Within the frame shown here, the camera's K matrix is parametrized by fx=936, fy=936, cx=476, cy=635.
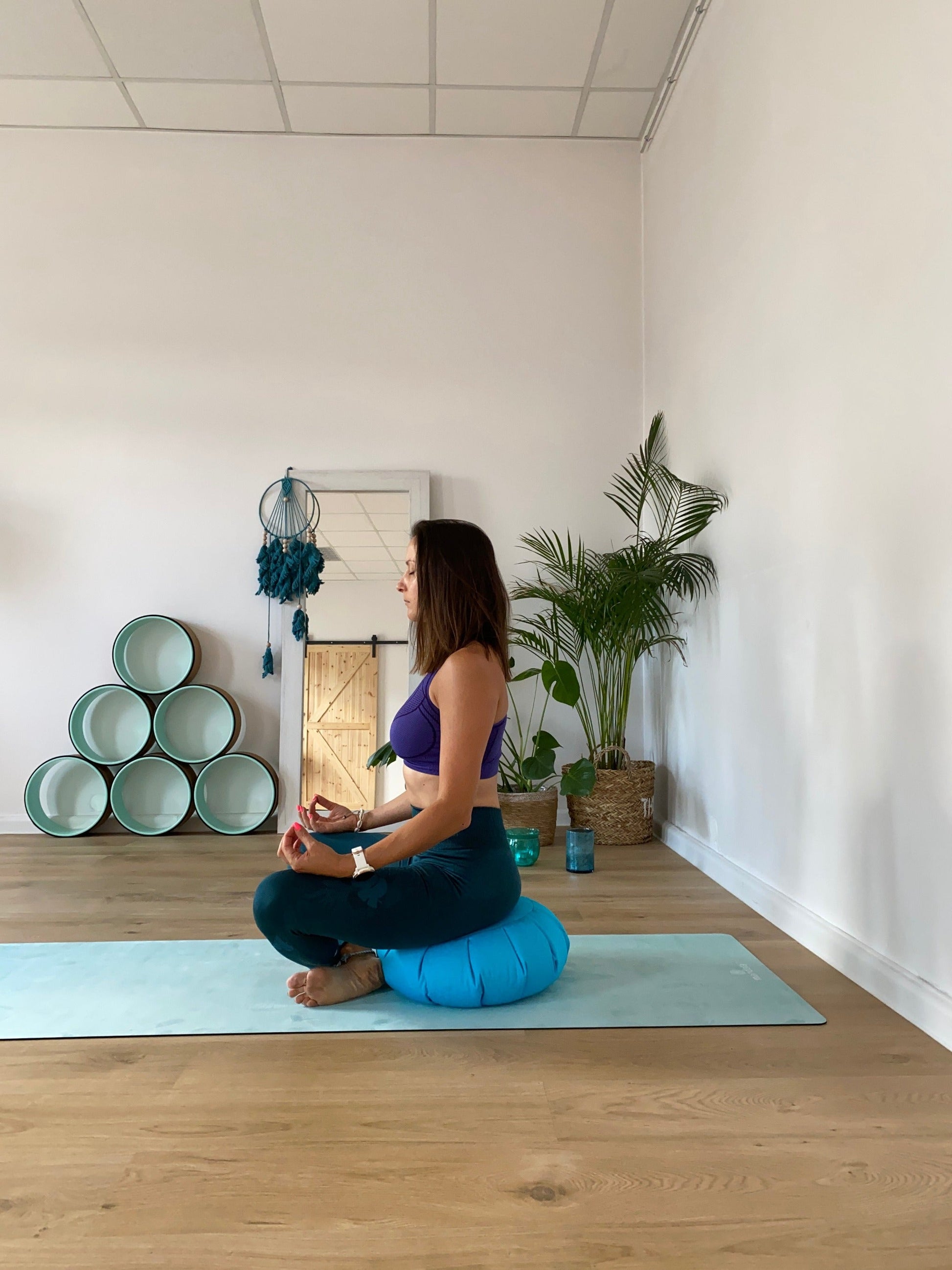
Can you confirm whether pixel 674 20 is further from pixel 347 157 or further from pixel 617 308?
pixel 347 157

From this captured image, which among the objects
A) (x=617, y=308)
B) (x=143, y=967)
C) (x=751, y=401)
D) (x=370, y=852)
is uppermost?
(x=617, y=308)

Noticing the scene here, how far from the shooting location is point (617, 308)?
4484 mm

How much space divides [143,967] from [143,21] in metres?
3.50

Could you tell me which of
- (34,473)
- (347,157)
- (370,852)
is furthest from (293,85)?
(370,852)

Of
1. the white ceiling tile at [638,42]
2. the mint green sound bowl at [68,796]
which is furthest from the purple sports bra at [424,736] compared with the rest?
the white ceiling tile at [638,42]

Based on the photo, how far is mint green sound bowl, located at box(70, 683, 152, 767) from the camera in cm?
413

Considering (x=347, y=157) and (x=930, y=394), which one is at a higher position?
(x=347, y=157)

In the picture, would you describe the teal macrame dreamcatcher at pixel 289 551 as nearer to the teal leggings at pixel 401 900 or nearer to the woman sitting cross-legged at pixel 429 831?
the woman sitting cross-legged at pixel 429 831

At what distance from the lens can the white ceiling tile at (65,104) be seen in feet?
13.2

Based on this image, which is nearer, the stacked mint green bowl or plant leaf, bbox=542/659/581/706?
plant leaf, bbox=542/659/581/706

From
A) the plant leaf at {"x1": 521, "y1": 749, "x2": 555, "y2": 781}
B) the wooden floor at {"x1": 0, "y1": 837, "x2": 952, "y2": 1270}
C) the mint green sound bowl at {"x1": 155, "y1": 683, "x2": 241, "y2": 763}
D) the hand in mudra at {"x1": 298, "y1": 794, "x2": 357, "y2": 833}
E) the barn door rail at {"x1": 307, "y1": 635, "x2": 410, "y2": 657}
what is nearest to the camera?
the wooden floor at {"x1": 0, "y1": 837, "x2": 952, "y2": 1270}

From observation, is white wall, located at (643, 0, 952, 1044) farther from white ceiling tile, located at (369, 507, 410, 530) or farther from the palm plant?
white ceiling tile, located at (369, 507, 410, 530)

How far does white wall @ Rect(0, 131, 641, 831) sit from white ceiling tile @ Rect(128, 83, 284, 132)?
0.09 metres

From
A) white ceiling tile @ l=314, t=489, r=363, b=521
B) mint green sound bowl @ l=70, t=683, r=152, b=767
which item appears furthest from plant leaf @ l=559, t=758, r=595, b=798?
mint green sound bowl @ l=70, t=683, r=152, b=767
